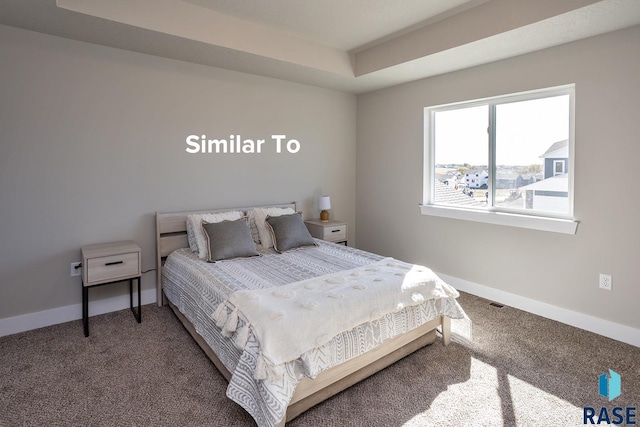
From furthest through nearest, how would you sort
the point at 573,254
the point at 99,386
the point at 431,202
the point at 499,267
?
1. the point at 431,202
2. the point at 499,267
3. the point at 573,254
4. the point at 99,386

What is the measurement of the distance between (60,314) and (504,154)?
4.36 meters

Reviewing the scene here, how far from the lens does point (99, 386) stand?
2193mm

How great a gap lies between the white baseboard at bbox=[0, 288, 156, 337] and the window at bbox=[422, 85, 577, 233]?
3.32 m

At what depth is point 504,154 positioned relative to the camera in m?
3.59

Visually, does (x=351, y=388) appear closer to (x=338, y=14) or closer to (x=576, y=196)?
(x=576, y=196)

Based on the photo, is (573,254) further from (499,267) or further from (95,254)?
(95,254)

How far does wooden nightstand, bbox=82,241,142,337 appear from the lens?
9.30 ft

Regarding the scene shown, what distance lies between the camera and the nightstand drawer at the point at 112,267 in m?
2.84

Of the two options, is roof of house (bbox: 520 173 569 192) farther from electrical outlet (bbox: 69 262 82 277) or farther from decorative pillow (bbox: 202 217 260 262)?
electrical outlet (bbox: 69 262 82 277)

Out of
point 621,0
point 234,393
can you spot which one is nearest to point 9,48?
point 234,393

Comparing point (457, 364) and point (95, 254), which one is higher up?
point (95, 254)

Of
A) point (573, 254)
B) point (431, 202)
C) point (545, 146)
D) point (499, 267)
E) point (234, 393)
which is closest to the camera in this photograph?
point (234, 393)

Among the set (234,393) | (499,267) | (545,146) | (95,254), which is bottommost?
(234,393)

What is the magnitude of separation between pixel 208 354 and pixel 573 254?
3.04 metres
